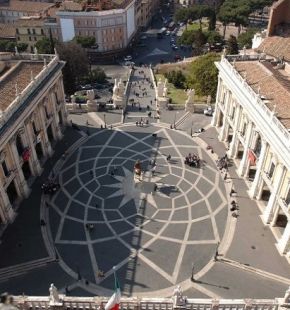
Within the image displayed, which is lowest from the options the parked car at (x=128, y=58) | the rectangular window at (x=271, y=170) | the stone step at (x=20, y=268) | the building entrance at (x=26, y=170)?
the parked car at (x=128, y=58)

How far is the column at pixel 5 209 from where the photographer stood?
40.9 meters

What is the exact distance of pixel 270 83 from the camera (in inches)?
1948

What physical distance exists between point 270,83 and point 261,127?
33.8 ft

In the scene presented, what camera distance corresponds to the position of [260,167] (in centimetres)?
4381

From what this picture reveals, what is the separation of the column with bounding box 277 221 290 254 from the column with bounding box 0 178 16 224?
3094cm

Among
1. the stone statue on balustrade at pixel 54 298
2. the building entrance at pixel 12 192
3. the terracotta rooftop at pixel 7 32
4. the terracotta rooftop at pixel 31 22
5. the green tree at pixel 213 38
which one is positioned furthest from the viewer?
the terracotta rooftop at pixel 7 32

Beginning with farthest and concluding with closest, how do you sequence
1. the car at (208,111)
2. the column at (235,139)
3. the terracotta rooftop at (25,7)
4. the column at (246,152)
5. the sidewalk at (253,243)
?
the terracotta rooftop at (25,7)
the car at (208,111)
the column at (235,139)
the column at (246,152)
the sidewalk at (253,243)

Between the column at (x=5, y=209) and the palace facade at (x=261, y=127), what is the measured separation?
98.9ft

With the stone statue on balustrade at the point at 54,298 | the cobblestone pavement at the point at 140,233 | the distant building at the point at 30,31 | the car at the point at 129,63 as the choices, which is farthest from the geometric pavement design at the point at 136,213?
the distant building at the point at 30,31

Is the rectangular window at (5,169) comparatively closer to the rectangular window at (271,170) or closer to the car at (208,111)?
the rectangular window at (271,170)

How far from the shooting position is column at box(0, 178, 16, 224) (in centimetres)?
4089

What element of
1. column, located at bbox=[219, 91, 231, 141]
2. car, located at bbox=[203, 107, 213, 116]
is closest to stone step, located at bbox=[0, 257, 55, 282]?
column, located at bbox=[219, 91, 231, 141]

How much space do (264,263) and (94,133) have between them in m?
34.4

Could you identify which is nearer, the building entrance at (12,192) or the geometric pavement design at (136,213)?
the geometric pavement design at (136,213)
